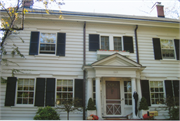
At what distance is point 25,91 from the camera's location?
923 cm

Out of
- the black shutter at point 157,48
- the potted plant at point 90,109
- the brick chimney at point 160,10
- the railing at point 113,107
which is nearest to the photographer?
the potted plant at point 90,109

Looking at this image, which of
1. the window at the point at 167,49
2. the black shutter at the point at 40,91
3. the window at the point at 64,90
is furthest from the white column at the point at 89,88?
the window at the point at 167,49

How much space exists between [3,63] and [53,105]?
11.8ft

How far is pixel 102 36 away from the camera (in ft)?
34.8

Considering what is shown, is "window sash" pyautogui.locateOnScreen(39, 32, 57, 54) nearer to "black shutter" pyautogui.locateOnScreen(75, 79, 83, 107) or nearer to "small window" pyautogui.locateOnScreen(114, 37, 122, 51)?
"black shutter" pyautogui.locateOnScreen(75, 79, 83, 107)

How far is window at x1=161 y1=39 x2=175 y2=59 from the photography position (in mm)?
10911

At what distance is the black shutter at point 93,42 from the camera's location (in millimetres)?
10148

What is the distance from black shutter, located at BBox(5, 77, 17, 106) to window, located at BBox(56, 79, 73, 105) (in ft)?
7.54

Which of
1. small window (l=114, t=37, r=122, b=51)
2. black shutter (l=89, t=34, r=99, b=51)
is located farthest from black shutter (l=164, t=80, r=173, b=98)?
black shutter (l=89, t=34, r=99, b=51)

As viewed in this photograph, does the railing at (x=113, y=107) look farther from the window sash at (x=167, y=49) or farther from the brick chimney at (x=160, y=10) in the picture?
the brick chimney at (x=160, y=10)

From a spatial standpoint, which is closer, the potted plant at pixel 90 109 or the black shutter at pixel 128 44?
the potted plant at pixel 90 109

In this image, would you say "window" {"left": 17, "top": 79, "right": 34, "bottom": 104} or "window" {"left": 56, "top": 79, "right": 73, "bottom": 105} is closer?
"window" {"left": 17, "top": 79, "right": 34, "bottom": 104}

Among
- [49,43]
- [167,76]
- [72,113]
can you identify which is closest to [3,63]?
[49,43]

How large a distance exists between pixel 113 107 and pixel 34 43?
578 cm
